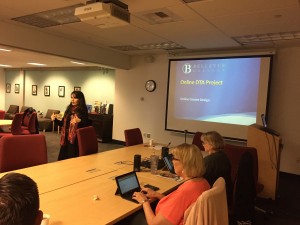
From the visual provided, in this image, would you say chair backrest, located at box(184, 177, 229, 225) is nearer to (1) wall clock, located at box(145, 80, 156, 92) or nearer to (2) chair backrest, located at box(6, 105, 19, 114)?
(1) wall clock, located at box(145, 80, 156, 92)

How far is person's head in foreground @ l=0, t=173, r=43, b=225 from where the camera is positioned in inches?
29.7

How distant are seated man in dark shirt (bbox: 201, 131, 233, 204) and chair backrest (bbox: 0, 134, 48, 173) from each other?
1.80 m

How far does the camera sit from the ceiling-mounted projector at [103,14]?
102 inches

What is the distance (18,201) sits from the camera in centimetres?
78

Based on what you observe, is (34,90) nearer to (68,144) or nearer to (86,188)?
(68,144)

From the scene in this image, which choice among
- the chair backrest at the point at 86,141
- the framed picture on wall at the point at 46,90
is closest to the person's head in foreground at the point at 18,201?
the chair backrest at the point at 86,141

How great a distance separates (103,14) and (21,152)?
168cm

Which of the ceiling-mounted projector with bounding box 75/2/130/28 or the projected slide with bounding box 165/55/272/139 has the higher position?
the ceiling-mounted projector with bounding box 75/2/130/28

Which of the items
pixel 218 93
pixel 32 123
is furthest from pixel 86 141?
pixel 32 123

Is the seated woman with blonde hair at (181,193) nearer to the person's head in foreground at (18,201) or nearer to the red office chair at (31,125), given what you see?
the person's head in foreground at (18,201)

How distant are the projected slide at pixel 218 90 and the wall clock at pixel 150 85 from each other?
74 cm

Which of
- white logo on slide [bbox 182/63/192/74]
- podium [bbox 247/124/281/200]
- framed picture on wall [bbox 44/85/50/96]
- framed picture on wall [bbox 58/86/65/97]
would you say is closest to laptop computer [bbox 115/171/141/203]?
podium [bbox 247/124/281/200]

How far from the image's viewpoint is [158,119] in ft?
21.6

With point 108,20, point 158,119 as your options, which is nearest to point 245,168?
point 108,20
